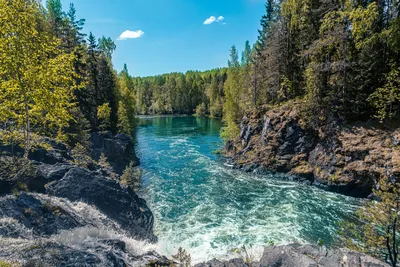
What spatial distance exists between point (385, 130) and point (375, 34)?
940 cm

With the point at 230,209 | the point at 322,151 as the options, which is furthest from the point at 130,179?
the point at 322,151

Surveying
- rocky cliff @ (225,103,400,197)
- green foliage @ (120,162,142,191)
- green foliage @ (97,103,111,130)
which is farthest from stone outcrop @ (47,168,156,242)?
green foliage @ (97,103,111,130)

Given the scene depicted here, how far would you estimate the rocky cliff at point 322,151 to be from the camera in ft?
69.3

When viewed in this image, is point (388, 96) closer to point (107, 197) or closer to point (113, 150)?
point (107, 197)

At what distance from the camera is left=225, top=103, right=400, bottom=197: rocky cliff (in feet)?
69.3

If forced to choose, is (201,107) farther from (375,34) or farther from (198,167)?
(375,34)

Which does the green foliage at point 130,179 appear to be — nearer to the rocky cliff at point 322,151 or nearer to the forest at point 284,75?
the forest at point 284,75

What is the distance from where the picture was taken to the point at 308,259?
8250 mm

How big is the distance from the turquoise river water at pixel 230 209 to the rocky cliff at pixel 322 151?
65.2 inches

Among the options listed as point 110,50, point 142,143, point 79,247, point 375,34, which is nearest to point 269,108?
point 375,34

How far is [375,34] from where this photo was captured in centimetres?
2328

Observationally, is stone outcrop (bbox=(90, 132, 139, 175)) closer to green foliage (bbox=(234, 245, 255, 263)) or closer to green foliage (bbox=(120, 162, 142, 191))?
green foliage (bbox=(120, 162, 142, 191))

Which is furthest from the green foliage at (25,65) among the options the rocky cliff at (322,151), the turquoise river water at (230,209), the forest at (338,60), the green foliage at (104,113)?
the forest at (338,60)

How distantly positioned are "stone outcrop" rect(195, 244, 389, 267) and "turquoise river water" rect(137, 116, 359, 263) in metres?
4.56
